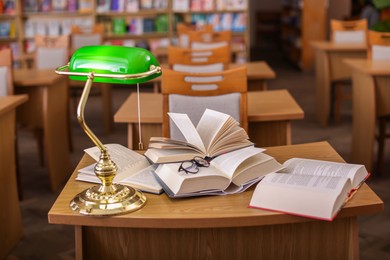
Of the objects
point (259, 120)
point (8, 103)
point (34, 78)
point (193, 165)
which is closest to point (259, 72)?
point (259, 120)

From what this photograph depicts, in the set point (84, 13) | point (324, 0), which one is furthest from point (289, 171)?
point (324, 0)

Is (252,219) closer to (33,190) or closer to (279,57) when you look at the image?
(33,190)

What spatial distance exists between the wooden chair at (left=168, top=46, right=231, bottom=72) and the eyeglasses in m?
2.09

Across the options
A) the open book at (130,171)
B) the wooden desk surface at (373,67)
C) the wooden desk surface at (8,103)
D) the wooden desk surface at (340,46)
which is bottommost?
the open book at (130,171)

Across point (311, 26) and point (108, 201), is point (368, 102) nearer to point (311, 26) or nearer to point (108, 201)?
point (108, 201)

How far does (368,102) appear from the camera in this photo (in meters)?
4.29

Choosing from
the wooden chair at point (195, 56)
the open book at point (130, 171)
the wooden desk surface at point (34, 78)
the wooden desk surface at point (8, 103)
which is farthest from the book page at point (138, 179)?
the wooden desk surface at point (34, 78)

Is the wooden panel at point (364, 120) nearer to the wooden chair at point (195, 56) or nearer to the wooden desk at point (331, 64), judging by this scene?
the wooden chair at point (195, 56)

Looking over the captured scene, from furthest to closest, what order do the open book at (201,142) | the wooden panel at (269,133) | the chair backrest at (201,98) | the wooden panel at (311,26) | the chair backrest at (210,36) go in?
1. the wooden panel at (311,26)
2. the chair backrest at (210,36)
3. the wooden panel at (269,133)
4. the chair backrest at (201,98)
5. the open book at (201,142)

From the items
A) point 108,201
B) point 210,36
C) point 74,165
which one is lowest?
point 74,165

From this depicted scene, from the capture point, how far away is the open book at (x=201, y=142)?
1968mm

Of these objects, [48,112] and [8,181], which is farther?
[48,112]

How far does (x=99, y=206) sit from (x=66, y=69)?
0.42 m

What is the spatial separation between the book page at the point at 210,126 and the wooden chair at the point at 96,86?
3589mm
